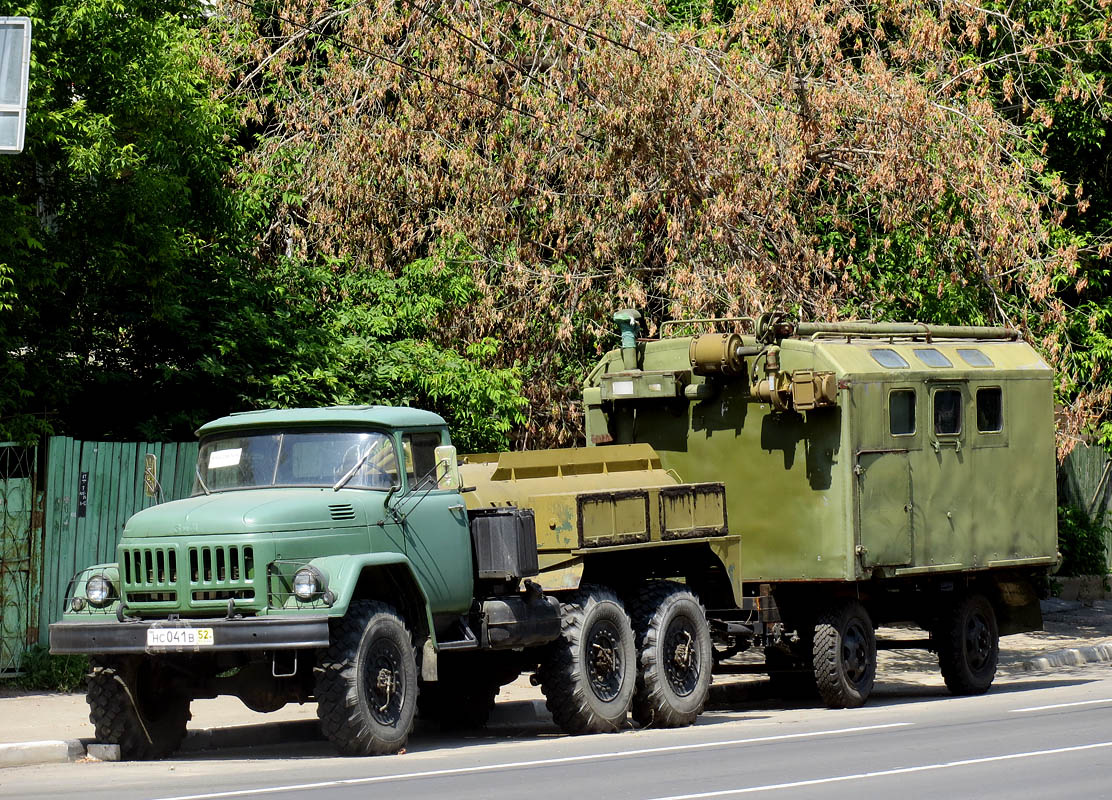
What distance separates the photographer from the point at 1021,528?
17.5 m

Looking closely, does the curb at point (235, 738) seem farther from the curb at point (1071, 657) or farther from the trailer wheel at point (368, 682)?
the curb at point (1071, 657)

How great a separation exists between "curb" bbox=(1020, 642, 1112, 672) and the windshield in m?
10.7

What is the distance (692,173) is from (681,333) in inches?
74.9

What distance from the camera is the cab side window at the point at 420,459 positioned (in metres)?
12.5

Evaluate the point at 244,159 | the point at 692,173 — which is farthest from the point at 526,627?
the point at 244,159

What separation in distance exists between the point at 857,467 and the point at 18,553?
788 cm

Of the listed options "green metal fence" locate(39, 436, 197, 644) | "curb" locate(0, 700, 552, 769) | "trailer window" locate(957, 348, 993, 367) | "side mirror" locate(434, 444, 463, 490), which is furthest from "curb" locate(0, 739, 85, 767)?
"trailer window" locate(957, 348, 993, 367)

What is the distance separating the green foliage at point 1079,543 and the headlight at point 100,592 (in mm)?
19673

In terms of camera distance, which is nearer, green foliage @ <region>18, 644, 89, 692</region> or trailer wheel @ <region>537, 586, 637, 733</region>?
trailer wheel @ <region>537, 586, 637, 733</region>

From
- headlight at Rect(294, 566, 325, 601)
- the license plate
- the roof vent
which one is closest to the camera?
the license plate

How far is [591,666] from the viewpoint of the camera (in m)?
13.5

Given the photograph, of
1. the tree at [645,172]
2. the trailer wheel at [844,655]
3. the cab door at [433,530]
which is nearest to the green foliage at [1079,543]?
the tree at [645,172]

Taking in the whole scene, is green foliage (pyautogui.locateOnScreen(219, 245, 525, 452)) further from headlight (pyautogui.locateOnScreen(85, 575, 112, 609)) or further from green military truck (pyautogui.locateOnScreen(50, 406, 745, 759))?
headlight (pyautogui.locateOnScreen(85, 575, 112, 609))

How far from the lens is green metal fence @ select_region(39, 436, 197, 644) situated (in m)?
15.7
